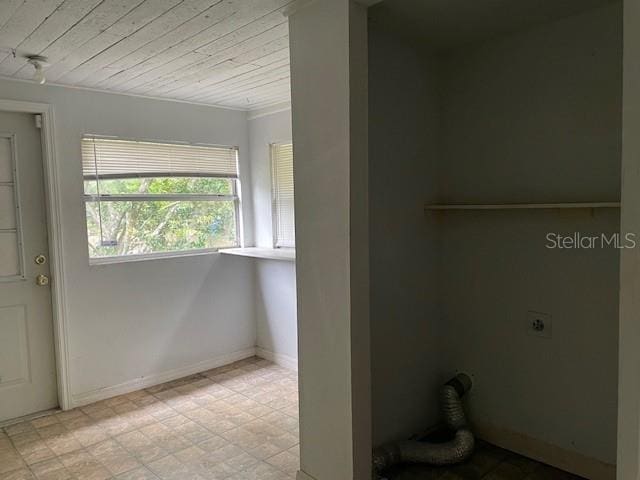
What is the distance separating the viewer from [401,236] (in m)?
2.51

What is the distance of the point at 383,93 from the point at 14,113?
237 cm

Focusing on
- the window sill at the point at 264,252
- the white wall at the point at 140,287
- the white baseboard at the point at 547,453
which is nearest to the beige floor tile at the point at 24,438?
the white wall at the point at 140,287

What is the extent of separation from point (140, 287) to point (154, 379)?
2.44 feet

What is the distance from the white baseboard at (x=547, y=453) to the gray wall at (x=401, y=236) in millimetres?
349

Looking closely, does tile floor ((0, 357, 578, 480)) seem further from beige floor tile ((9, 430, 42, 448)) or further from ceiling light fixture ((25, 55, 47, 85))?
ceiling light fixture ((25, 55, 47, 85))

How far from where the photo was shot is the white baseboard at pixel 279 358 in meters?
3.97

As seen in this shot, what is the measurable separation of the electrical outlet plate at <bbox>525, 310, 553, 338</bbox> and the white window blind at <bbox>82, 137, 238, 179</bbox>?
2.68 m

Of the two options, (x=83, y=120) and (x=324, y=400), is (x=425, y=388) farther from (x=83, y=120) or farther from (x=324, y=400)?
(x=83, y=120)

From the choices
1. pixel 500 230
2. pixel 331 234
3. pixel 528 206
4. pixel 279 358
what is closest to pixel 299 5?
pixel 331 234

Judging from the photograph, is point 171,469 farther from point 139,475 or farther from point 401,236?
point 401,236

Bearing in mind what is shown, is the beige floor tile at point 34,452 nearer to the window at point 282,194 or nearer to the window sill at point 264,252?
the window sill at point 264,252

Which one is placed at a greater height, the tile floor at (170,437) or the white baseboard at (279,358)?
the white baseboard at (279,358)

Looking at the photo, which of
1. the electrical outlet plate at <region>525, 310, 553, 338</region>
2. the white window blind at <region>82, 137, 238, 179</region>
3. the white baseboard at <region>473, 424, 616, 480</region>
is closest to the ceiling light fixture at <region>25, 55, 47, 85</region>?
the white window blind at <region>82, 137, 238, 179</region>

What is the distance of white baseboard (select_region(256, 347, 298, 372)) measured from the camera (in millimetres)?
3967
